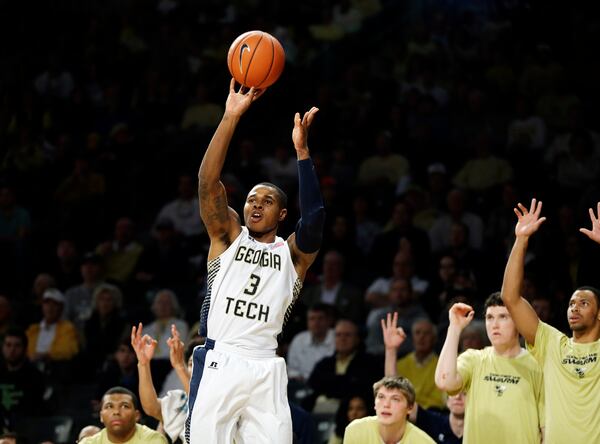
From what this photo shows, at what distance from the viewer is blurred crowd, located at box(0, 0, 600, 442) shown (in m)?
12.0

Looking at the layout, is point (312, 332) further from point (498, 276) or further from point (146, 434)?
point (146, 434)

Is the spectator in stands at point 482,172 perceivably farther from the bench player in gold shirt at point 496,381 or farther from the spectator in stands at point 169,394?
the spectator in stands at point 169,394

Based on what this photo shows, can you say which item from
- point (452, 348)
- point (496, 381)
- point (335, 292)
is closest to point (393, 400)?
point (452, 348)

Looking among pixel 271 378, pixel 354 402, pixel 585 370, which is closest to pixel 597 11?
pixel 354 402

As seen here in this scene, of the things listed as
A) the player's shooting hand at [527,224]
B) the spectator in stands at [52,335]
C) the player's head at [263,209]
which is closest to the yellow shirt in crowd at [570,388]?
the player's shooting hand at [527,224]

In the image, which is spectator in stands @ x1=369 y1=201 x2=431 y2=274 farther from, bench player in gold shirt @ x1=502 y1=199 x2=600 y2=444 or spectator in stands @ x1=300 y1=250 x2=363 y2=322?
bench player in gold shirt @ x1=502 y1=199 x2=600 y2=444

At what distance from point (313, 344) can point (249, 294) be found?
16.0 ft

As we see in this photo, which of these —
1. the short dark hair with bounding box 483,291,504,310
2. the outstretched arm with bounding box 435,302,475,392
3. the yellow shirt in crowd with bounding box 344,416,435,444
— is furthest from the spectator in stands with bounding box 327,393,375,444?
the short dark hair with bounding box 483,291,504,310

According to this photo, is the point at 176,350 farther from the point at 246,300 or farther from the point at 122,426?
the point at 246,300

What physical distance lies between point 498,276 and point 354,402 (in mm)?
3176

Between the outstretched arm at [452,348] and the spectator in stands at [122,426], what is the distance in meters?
2.18

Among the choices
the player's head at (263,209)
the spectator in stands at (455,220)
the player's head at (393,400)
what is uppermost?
the spectator in stands at (455,220)

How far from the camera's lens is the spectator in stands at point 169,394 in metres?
A: 8.73

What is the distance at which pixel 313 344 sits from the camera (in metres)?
11.8
